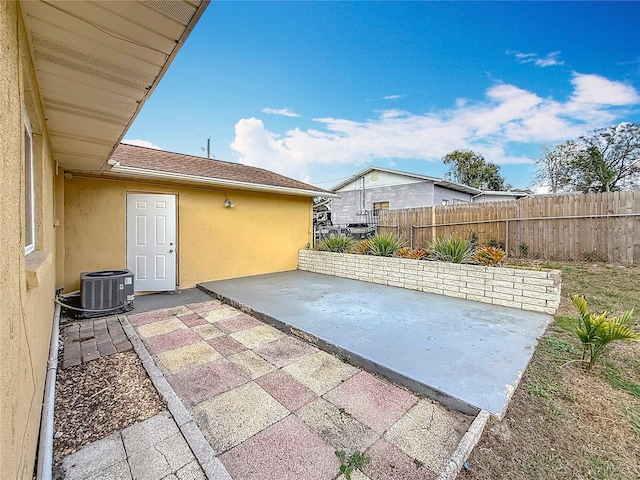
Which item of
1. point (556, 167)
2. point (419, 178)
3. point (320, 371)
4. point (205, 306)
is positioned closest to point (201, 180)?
point (205, 306)

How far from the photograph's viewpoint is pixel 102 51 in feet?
5.94

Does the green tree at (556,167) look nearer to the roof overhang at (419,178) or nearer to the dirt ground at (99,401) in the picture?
the roof overhang at (419,178)

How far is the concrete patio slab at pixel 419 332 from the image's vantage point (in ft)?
8.50

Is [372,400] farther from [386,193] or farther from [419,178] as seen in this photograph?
A: [386,193]

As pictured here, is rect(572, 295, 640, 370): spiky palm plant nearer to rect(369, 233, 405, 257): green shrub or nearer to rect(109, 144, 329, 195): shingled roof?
rect(369, 233, 405, 257): green shrub

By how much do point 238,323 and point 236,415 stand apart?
221 centimetres

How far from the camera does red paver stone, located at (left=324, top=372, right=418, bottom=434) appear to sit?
87.5 inches

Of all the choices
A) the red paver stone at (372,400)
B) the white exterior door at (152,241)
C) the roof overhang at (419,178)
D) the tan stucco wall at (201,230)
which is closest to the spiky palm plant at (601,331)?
the red paver stone at (372,400)

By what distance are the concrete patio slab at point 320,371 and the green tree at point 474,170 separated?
29948 millimetres

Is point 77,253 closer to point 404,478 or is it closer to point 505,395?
point 404,478

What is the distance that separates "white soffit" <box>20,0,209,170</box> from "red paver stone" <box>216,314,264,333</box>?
9.55 feet

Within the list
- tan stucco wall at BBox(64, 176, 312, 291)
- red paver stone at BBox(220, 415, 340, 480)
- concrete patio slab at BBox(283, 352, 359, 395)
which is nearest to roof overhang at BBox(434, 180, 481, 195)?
tan stucco wall at BBox(64, 176, 312, 291)

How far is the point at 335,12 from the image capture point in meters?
9.23

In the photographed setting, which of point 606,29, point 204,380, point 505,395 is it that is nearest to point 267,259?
point 204,380
